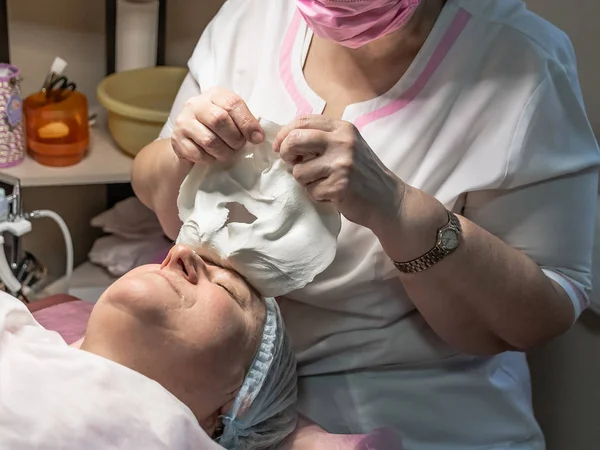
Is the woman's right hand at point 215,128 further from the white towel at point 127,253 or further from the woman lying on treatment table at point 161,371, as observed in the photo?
the white towel at point 127,253

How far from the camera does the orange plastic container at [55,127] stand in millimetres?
1603

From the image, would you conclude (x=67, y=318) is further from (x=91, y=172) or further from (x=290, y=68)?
(x=290, y=68)

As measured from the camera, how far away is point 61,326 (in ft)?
4.21

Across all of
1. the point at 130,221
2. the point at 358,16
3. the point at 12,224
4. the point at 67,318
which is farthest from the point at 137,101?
the point at 358,16

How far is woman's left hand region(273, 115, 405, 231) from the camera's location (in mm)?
879

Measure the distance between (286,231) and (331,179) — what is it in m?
0.09

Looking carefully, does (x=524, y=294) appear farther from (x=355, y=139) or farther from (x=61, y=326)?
(x=61, y=326)

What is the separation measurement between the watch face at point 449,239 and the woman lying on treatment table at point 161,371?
245 millimetres

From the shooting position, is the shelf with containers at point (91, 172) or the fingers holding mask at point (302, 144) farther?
the shelf with containers at point (91, 172)

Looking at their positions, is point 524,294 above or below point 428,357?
above

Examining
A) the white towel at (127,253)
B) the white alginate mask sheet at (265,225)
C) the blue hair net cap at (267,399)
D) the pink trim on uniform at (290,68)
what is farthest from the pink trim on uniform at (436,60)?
the white towel at (127,253)

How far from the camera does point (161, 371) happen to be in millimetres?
839

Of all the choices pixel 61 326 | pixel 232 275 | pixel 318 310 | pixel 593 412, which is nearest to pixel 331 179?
pixel 232 275

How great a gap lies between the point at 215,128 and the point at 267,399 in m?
0.36
